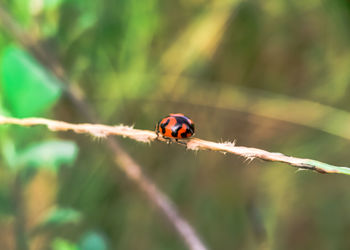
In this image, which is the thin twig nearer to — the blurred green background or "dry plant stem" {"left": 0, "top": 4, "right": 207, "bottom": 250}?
"dry plant stem" {"left": 0, "top": 4, "right": 207, "bottom": 250}

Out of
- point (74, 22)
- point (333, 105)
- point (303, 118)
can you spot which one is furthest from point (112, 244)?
point (333, 105)

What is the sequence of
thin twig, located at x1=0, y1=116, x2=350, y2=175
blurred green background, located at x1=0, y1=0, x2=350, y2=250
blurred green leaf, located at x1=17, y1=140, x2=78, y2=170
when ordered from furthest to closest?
blurred green background, located at x1=0, y1=0, x2=350, y2=250, blurred green leaf, located at x1=17, y1=140, x2=78, y2=170, thin twig, located at x1=0, y1=116, x2=350, y2=175

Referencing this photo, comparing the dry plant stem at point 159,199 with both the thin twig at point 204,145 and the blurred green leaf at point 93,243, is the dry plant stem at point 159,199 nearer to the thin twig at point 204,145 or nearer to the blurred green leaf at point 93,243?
the blurred green leaf at point 93,243

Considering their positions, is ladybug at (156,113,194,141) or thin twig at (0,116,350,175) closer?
thin twig at (0,116,350,175)

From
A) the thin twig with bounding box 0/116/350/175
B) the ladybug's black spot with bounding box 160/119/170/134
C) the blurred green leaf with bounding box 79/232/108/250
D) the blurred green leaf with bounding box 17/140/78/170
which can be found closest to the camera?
the thin twig with bounding box 0/116/350/175

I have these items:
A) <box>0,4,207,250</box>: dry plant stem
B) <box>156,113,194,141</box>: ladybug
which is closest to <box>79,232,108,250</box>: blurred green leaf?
<box>0,4,207,250</box>: dry plant stem

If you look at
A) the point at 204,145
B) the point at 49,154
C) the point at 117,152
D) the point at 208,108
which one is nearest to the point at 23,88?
the point at 49,154
